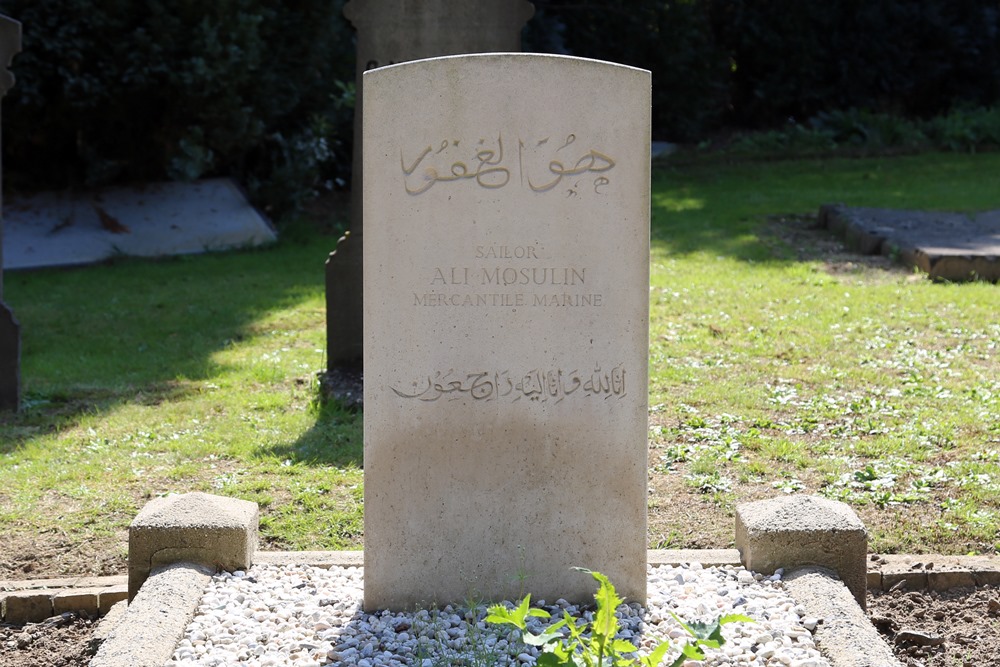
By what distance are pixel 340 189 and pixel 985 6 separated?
34.5ft

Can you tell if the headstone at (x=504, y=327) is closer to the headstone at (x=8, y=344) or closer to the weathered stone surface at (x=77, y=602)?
the weathered stone surface at (x=77, y=602)

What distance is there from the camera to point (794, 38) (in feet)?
58.5

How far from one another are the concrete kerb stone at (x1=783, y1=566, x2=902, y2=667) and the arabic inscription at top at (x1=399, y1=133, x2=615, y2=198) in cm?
140

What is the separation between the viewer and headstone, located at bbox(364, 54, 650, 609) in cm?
360

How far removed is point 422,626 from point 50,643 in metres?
1.32

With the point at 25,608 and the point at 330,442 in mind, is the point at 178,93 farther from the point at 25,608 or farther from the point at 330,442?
the point at 25,608

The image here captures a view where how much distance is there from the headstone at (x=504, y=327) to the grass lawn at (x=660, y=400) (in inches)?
37.3

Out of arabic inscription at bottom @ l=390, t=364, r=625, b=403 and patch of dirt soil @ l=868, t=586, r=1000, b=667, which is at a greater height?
arabic inscription at bottom @ l=390, t=364, r=625, b=403

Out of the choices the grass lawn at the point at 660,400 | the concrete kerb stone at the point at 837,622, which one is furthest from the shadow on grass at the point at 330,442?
the concrete kerb stone at the point at 837,622

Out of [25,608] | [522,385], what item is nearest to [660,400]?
[522,385]

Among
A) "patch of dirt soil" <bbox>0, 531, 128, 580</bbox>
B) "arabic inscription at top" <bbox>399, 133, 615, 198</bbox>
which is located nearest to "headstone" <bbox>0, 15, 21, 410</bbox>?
"patch of dirt soil" <bbox>0, 531, 128, 580</bbox>

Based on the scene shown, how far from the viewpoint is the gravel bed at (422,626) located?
338 cm

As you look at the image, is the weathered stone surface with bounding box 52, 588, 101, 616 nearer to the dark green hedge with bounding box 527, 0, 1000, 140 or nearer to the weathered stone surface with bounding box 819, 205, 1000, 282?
the weathered stone surface with bounding box 819, 205, 1000, 282

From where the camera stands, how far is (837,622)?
11.5 ft
